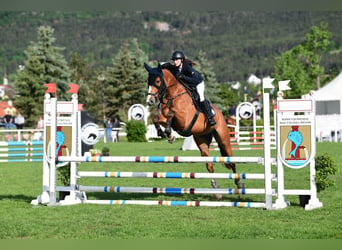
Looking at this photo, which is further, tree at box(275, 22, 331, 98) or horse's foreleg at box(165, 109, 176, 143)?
tree at box(275, 22, 331, 98)

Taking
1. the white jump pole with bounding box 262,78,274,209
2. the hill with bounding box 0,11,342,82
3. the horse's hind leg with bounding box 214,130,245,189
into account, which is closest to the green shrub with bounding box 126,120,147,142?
the horse's hind leg with bounding box 214,130,245,189

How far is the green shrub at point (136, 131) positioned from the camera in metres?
27.7

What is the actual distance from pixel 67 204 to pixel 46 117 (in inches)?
50.5

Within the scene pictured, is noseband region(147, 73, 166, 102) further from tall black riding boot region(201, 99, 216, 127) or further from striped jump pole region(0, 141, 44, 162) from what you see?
striped jump pole region(0, 141, 44, 162)

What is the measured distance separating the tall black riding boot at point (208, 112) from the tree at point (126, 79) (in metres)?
43.2

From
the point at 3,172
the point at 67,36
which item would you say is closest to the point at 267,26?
the point at 67,36

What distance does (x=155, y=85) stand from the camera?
7.16 metres

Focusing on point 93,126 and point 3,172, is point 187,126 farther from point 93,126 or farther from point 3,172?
point 3,172

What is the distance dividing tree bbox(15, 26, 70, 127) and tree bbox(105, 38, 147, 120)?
21.5 ft

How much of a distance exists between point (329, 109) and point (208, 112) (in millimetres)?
26353

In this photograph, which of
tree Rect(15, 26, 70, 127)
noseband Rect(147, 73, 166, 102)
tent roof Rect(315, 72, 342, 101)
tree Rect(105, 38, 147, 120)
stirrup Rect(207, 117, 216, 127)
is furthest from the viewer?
tree Rect(105, 38, 147, 120)

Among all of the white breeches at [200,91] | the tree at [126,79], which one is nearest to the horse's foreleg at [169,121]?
the white breeches at [200,91]

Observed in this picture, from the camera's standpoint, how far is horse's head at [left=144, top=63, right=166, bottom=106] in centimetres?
704

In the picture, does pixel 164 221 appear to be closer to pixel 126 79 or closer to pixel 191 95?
pixel 191 95
